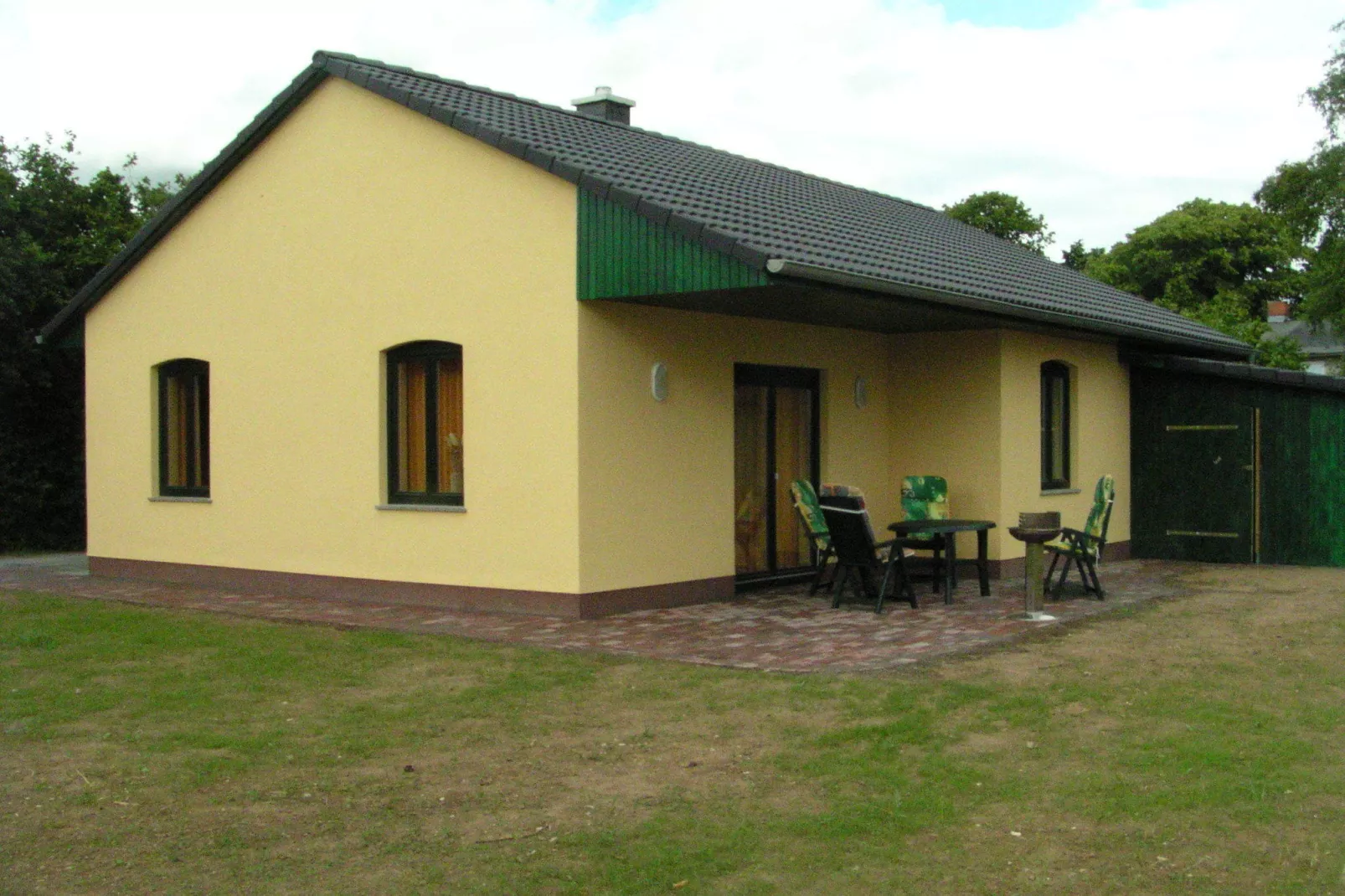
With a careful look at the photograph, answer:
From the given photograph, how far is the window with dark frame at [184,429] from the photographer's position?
15055mm

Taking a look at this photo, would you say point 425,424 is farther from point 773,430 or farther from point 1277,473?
point 1277,473

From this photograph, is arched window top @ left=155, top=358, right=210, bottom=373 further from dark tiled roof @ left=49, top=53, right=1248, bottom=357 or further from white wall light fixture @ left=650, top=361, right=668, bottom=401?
white wall light fixture @ left=650, top=361, right=668, bottom=401

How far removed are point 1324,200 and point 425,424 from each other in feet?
85.7

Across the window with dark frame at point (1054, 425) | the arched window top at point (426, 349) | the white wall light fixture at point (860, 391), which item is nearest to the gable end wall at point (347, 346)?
the arched window top at point (426, 349)

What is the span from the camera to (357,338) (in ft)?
43.0

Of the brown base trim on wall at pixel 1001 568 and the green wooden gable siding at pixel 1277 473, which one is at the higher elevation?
the green wooden gable siding at pixel 1277 473

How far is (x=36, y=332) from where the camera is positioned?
20281mm

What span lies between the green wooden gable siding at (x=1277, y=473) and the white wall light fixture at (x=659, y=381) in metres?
7.80

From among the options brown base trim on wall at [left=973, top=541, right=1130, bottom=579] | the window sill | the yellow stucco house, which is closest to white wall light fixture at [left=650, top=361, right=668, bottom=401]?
the yellow stucco house

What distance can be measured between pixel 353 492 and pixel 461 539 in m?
1.52

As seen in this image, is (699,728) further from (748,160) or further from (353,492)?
(748,160)

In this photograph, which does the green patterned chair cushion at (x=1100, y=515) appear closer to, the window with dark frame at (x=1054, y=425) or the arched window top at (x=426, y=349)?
the window with dark frame at (x=1054, y=425)

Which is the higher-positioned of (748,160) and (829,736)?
(748,160)

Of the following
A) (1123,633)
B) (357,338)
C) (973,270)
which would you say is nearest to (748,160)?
(973,270)
